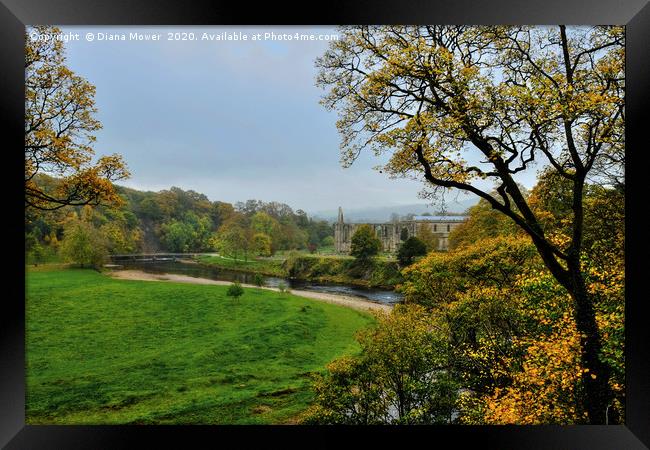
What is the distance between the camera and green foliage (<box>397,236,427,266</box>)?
3213 millimetres

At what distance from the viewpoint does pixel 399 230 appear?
3307mm

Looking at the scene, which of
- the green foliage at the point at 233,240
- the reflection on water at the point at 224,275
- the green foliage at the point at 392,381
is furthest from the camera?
the reflection on water at the point at 224,275

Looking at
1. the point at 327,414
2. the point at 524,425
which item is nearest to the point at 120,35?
the point at 327,414

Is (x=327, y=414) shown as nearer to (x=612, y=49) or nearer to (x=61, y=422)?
(x=61, y=422)

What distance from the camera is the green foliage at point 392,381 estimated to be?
291 centimetres

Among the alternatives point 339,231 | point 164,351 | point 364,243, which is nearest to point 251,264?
point 339,231

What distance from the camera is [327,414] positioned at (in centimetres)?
291

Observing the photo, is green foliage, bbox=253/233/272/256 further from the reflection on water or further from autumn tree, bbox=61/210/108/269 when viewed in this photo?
autumn tree, bbox=61/210/108/269

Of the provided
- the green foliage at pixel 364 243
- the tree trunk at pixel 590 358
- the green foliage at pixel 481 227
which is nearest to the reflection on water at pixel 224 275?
the green foliage at pixel 364 243

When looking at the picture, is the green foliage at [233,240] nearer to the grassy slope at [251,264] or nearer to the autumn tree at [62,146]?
the grassy slope at [251,264]

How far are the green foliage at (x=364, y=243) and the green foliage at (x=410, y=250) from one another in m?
0.28

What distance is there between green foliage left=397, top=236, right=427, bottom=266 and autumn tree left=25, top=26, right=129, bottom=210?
301cm

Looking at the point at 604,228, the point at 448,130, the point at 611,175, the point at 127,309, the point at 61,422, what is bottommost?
the point at 61,422

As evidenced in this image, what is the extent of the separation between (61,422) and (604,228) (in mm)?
5458
